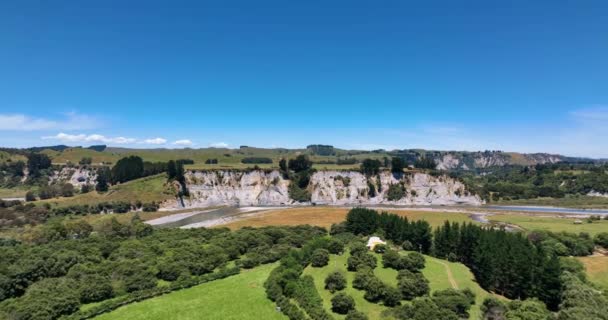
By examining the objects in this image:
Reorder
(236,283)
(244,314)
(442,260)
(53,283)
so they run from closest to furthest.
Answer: (244,314) < (53,283) < (236,283) < (442,260)

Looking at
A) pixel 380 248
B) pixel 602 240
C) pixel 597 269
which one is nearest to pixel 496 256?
pixel 380 248

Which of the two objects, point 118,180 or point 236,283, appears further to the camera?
point 118,180

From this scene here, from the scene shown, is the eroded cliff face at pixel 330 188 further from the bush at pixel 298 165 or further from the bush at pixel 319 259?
the bush at pixel 319 259

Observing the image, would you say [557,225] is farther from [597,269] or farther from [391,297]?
[391,297]

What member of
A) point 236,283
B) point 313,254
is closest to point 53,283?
point 236,283

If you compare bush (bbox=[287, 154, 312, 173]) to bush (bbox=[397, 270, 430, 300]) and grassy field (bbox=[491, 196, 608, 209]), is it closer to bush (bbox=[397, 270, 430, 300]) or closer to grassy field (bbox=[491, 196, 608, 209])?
grassy field (bbox=[491, 196, 608, 209])

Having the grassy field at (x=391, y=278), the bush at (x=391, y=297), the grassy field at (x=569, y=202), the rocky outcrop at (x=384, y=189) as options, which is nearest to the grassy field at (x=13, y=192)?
the rocky outcrop at (x=384, y=189)

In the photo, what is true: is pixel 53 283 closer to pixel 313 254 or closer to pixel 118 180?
pixel 313 254
